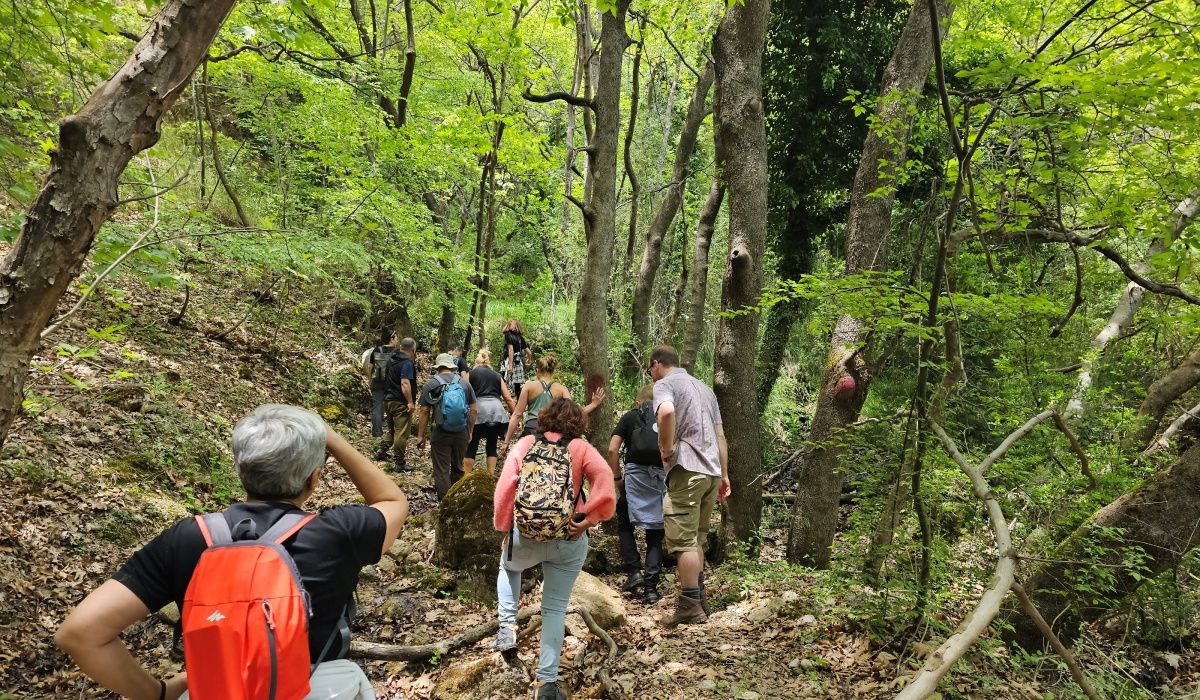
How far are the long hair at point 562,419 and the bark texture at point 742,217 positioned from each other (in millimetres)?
3420

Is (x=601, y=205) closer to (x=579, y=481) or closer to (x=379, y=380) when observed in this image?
(x=579, y=481)

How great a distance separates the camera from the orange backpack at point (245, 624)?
163 centimetres

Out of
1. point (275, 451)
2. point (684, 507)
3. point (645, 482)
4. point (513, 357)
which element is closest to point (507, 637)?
point (684, 507)

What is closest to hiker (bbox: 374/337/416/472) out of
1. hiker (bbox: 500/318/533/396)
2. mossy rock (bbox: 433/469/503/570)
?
hiker (bbox: 500/318/533/396)

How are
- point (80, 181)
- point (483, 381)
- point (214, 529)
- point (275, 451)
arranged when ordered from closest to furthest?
point (214, 529)
point (275, 451)
point (80, 181)
point (483, 381)

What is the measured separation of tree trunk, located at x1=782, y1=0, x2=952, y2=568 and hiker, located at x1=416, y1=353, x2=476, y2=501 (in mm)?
4104

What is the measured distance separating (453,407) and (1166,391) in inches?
303

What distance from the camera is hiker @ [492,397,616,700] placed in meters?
3.93

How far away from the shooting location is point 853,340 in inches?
270

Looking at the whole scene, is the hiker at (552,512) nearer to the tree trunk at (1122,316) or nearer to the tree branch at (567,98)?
the tree branch at (567,98)

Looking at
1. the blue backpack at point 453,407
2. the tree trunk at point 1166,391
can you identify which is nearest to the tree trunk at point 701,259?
the blue backpack at point 453,407

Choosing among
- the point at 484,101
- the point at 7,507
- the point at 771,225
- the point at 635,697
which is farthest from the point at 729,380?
the point at 484,101

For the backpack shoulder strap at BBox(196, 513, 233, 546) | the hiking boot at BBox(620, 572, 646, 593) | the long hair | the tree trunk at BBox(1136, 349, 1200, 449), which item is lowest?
the hiking boot at BBox(620, 572, 646, 593)

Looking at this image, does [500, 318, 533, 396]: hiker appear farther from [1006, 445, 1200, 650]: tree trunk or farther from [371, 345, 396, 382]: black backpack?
[1006, 445, 1200, 650]: tree trunk
